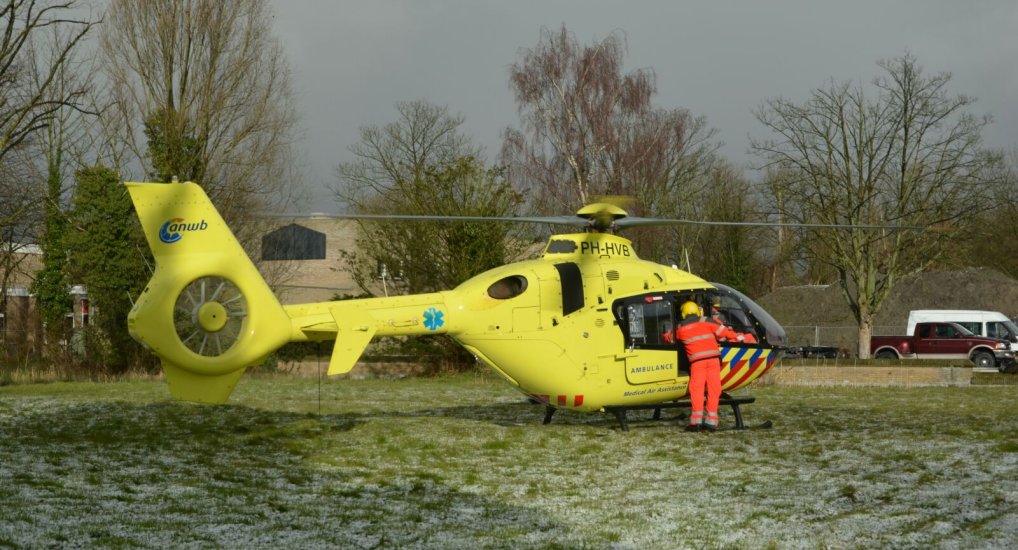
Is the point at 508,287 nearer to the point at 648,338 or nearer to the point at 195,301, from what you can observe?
the point at 648,338

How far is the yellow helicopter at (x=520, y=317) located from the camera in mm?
10758

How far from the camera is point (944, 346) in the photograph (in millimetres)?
33562

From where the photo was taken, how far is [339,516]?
7.69 meters

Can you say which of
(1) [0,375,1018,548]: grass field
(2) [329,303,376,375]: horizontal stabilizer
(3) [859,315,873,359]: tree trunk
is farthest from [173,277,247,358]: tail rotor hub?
(3) [859,315,873,359]: tree trunk

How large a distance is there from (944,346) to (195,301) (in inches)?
1168

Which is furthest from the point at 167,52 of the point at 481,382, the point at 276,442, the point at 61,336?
the point at 276,442

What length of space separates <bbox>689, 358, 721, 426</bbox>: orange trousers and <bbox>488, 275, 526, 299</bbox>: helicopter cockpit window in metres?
2.53

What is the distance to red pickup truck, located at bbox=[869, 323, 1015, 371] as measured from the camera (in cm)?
3225

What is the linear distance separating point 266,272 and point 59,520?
32.3 metres

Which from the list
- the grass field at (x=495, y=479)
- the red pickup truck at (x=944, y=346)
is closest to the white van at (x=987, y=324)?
the red pickup truck at (x=944, y=346)

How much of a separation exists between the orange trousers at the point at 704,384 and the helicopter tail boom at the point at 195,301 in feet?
18.1

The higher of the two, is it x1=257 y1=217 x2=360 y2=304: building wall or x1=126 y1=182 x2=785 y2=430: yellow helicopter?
x1=257 y1=217 x2=360 y2=304: building wall

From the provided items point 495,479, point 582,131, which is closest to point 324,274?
point 582,131

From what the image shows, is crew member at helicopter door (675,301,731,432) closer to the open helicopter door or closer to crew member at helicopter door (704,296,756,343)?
the open helicopter door
